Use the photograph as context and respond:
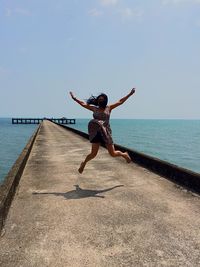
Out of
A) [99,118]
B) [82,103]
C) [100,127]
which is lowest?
[100,127]

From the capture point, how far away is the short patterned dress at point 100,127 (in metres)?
6.27

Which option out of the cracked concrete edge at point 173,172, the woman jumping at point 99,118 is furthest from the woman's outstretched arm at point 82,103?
the cracked concrete edge at point 173,172

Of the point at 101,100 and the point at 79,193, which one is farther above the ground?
→ the point at 101,100

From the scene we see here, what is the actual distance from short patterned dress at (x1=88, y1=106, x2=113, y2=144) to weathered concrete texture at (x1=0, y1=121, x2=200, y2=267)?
927mm

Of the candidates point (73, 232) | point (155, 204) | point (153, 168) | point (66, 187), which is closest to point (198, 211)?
point (155, 204)

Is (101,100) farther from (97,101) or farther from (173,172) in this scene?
(173,172)

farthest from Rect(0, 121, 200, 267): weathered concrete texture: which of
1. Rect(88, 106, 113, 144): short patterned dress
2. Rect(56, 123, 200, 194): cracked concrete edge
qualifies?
Rect(88, 106, 113, 144): short patterned dress

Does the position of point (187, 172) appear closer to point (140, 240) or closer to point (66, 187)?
point (66, 187)

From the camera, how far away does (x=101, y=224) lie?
4.25 m

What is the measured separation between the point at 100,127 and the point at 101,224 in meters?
2.37

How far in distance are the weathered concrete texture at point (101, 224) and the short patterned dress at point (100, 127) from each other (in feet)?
3.04

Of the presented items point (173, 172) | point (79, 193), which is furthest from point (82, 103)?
point (173, 172)

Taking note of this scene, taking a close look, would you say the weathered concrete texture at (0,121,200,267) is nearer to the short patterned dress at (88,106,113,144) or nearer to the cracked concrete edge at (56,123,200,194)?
the cracked concrete edge at (56,123,200,194)

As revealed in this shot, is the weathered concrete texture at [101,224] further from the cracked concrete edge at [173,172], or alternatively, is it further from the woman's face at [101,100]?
the woman's face at [101,100]
